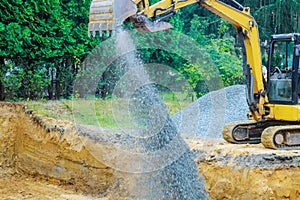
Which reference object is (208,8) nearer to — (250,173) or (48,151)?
(250,173)

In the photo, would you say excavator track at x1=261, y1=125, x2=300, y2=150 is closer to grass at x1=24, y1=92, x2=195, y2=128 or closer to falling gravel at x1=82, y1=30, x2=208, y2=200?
falling gravel at x1=82, y1=30, x2=208, y2=200

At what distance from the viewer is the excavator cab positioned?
24.2 feet

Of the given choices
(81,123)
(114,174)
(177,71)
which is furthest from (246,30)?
(177,71)

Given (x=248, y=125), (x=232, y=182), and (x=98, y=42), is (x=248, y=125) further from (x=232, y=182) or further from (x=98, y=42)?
(x=98, y=42)

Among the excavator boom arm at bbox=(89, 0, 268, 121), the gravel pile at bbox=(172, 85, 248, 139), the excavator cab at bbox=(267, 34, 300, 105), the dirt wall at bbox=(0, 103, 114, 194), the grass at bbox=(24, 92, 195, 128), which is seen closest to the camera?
the excavator boom arm at bbox=(89, 0, 268, 121)

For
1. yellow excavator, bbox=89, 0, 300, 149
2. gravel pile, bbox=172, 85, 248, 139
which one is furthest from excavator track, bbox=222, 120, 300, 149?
gravel pile, bbox=172, 85, 248, 139

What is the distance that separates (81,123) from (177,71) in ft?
14.2

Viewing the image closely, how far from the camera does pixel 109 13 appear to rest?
6027 millimetres

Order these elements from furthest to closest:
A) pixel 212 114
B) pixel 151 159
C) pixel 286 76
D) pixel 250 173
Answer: pixel 212 114
pixel 286 76
pixel 151 159
pixel 250 173

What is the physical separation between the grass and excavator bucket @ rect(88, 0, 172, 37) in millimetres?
3487

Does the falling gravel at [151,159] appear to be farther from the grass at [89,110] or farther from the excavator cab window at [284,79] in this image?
the excavator cab window at [284,79]

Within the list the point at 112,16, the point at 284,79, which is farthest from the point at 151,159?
the point at 112,16

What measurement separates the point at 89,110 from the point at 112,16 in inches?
175

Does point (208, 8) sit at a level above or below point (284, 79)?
above
